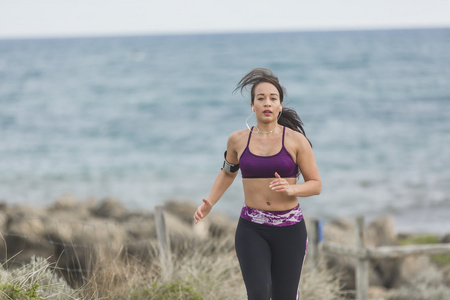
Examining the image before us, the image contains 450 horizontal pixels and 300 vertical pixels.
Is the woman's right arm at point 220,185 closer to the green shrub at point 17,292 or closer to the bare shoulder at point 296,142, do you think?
the bare shoulder at point 296,142

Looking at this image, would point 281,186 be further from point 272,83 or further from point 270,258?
point 272,83

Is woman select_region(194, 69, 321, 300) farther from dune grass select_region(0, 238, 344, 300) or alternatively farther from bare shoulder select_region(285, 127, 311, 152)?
dune grass select_region(0, 238, 344, 300)

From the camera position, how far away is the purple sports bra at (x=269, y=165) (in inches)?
138

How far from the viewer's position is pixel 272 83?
3695 mm

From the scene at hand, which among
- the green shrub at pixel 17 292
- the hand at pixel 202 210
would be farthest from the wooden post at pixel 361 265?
the green shrub at pixel 17 292

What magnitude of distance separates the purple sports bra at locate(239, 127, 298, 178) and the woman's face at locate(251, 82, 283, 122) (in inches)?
9.1

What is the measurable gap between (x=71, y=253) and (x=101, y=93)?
1180 inches

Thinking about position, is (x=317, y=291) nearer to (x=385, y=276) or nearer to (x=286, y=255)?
(x=286, y=255)

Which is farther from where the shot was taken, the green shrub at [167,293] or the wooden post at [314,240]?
the wooden post at [314,240]

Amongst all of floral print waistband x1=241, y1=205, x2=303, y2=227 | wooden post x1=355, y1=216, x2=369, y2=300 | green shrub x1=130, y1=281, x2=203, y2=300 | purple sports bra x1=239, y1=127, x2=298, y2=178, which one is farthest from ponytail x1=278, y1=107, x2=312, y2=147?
wooden post x1=355, y1=216, x2=369, y2=300

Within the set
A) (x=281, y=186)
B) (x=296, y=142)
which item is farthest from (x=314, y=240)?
(x=281, y=186)

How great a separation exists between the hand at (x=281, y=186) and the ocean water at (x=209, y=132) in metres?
0.83

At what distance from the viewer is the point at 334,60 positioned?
48.6 meters

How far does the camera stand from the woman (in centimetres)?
354
